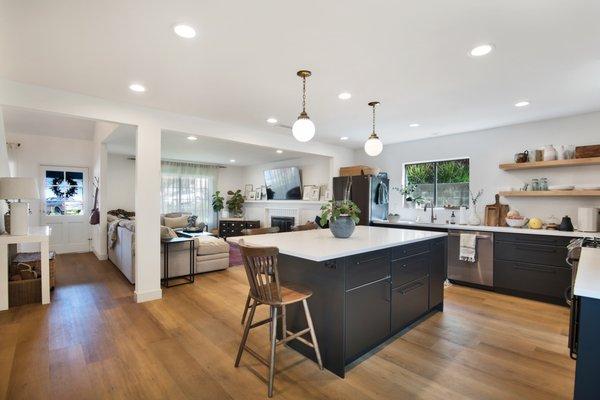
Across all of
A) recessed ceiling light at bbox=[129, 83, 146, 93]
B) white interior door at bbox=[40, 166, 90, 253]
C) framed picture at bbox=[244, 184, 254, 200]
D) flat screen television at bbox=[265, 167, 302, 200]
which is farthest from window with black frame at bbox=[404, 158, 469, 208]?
white interior door at bbox=[40, 166, 90, 253]

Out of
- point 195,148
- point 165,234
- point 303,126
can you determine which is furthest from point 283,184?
point 303,126

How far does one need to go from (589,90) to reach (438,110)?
4.63 ft

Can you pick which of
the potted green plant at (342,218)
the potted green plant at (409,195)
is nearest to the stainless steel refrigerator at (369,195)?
the potted green plant at (409,195)

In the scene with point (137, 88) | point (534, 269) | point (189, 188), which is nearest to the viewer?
point (137, 88)

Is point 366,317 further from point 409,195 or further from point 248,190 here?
point 248,190

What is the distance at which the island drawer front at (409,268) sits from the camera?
2662 millimetres

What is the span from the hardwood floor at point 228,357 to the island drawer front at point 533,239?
2.56ft

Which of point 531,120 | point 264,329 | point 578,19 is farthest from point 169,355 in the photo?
point 531,120

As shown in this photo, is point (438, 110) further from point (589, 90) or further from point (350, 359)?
point (350, 359)

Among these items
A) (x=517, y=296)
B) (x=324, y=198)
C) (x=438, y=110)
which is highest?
(x=438, y=110)

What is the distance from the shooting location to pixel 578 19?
1.86 metres

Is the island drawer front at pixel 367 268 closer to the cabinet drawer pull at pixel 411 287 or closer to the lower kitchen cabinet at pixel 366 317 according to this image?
the lower kitchen cabinet at pixel 366 317

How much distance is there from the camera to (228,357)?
7.94 ft

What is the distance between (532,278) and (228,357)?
12.7ft
